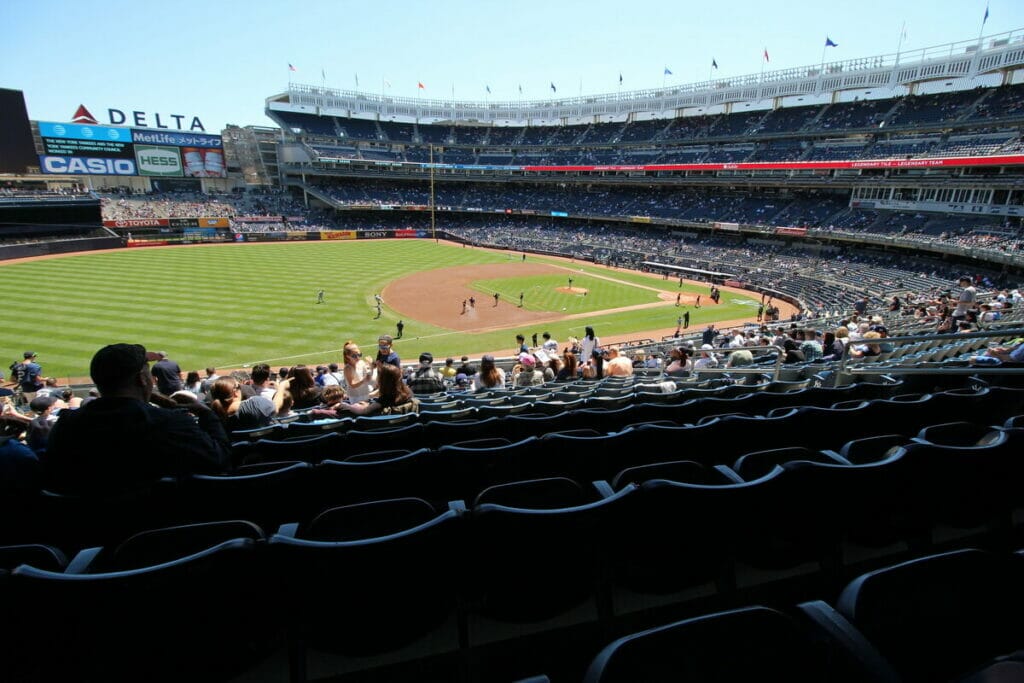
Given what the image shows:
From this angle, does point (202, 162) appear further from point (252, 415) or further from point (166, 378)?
point (252, 415)

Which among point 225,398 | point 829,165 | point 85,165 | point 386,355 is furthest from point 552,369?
point 85,165

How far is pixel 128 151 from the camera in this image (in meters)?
66.8

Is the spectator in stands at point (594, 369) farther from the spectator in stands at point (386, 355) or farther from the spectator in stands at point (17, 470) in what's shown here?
the spectator in stands at point (17, 470)

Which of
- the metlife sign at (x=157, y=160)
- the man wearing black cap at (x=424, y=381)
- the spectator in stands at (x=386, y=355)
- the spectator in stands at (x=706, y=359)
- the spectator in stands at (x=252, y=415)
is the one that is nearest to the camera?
the spectator in stands at (x=252, y=415)

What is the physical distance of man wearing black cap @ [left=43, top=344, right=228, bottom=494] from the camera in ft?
9.80

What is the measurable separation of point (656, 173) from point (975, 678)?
76.3m

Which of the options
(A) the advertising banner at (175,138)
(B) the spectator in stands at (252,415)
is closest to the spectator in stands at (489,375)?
(B) the spectator in stands at (252,415)

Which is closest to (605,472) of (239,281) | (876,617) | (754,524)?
(754,524)

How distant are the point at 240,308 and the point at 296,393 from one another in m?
26.8

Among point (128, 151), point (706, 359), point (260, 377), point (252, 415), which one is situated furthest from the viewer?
point (128, 151)

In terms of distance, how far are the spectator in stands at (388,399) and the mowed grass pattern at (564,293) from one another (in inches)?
1132

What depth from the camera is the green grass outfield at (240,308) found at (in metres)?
24.4

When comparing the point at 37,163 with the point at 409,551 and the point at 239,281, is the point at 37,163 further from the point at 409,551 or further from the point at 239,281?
the point at 409,551

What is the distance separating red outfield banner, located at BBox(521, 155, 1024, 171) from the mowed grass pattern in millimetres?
25776
